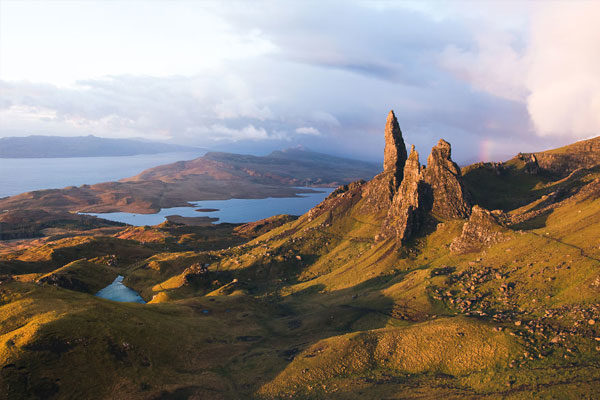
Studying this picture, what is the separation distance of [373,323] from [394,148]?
102 meters

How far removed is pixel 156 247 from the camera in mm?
199625

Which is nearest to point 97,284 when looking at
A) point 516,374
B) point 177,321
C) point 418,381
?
point 177,321

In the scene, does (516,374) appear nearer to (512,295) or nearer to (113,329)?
(512,295)

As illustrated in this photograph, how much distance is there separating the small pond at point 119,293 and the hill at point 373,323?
134 inches

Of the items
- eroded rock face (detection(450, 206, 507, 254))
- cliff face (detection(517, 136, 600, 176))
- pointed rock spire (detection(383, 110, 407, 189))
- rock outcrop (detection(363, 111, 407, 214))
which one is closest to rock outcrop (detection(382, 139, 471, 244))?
rock outcrop (detection(363, 111, 407, 214))

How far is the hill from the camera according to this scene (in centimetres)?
4425

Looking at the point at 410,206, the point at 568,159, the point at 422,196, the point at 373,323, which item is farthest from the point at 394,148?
the point at 373,323

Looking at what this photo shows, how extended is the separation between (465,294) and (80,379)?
69.1m

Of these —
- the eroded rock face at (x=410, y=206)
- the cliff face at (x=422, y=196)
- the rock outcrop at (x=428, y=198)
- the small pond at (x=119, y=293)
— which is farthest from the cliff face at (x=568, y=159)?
the small pond at (x=119, y=293)

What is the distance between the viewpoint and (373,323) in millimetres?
72312

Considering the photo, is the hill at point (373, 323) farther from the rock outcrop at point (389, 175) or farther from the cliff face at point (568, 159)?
the cliff face at point (568, 159)

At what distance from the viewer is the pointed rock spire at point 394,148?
506 feet

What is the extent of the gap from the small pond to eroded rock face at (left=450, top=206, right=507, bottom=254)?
10186 centimetres

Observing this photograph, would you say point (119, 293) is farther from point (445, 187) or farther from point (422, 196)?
point (445, 187)
